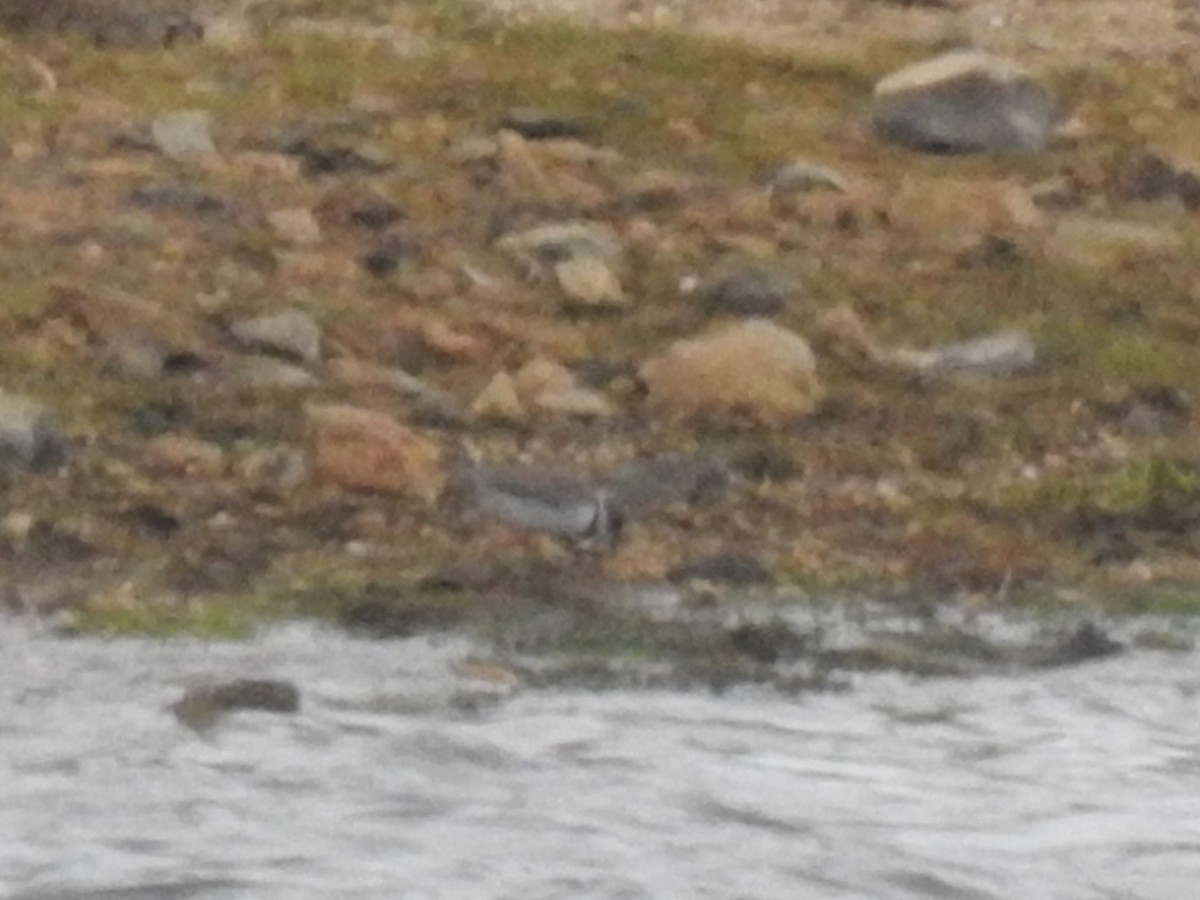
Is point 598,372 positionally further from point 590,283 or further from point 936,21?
point 936,21

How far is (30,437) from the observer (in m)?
6.52

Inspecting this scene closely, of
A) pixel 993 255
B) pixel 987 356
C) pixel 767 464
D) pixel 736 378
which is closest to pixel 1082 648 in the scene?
pixel 767 464

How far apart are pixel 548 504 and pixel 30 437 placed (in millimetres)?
1011

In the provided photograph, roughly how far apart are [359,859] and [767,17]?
6410 mm

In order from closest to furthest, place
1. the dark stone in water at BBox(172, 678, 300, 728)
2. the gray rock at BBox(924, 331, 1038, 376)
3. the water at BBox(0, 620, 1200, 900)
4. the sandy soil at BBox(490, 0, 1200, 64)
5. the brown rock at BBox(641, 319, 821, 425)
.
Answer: the water at BBox(0, 620, 1200, 900) < the dark stone in water at BBox(172, 678, 300, 728) < the brown rock at BBox(641, 319, 821, 425) < the gray rock at BBox(924, 331, 1038, 376) < the sandy soil at BBox(490, 0, 1200, 64)

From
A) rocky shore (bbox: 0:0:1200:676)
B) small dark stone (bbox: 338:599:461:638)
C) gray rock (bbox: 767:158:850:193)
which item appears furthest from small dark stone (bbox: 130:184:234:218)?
small dark stone (bbox: 338:599:461:638)

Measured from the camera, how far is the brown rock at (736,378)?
716 centimetres

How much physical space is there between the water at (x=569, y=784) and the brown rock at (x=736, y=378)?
142cm

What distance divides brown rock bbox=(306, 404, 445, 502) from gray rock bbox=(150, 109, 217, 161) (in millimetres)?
2098

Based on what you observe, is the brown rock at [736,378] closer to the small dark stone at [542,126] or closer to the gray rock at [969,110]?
the small dark stone at [542,126]

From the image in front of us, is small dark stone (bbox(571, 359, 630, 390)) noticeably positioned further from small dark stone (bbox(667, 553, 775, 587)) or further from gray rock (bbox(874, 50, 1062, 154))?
gray rock (bbox(874, 50, 1062, 154))

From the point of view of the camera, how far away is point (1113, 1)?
1129cm

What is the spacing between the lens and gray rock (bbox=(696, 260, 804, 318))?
7.87 m

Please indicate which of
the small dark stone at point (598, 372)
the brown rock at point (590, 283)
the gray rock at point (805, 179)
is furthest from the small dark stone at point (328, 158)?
the small dark stone at point (598, 372)
